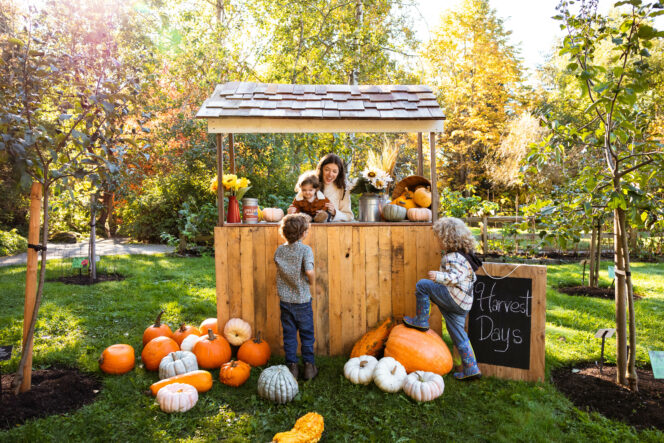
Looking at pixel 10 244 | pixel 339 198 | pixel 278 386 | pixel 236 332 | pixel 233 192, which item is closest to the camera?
pixel 278 386

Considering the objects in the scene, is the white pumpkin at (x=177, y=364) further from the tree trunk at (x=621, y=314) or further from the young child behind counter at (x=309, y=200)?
the tree trunk at (x=621, y=314)

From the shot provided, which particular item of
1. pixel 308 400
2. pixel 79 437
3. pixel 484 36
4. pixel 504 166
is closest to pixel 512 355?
pixel 308 400

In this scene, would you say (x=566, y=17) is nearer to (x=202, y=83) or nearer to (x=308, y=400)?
(x=308, y=400)

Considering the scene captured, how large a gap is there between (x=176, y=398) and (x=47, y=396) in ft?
3.20

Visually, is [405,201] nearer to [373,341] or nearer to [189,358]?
[373,341]

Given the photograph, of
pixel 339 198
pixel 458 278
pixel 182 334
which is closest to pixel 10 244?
pixel 182 334

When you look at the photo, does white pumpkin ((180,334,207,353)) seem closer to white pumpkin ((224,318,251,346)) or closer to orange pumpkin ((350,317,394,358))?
white pumpkin ((224,318,251,346))

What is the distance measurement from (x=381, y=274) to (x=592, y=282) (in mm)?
→ 4769

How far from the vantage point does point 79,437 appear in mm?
2656

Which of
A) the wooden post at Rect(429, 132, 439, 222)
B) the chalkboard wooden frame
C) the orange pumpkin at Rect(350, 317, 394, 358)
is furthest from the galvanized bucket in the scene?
the chalkboard wooden frame

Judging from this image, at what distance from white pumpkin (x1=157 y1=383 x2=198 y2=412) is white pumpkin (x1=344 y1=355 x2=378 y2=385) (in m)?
1.26

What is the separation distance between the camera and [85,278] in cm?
717

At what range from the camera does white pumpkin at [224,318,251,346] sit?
4000 mm

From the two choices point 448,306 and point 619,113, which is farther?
point 448,306
